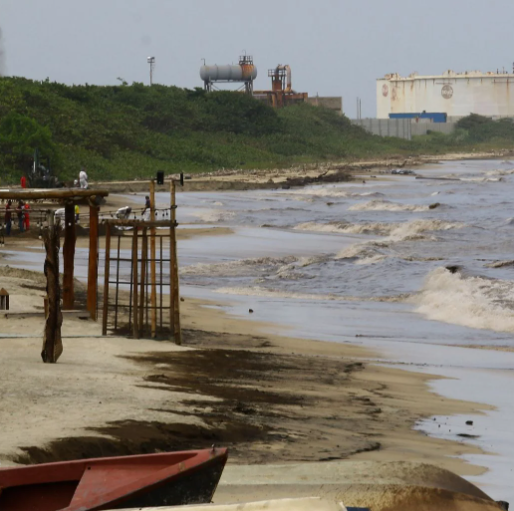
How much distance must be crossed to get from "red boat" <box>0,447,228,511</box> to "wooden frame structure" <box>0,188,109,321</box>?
9377 millimetres

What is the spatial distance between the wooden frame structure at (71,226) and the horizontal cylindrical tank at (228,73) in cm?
10019

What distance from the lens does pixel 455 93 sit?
14725cm

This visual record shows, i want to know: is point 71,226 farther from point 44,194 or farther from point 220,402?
point 220,402

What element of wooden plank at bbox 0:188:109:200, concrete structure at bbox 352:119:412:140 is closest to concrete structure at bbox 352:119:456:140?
concrete structure at bbox 352:119:412:140

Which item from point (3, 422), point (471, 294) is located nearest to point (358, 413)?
point (3, 422)

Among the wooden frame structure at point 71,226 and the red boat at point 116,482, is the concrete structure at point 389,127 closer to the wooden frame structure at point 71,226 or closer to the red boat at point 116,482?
the wooden frame structure at point 71,226

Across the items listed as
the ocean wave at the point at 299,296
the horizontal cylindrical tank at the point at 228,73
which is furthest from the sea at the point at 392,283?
the horizontal cylindrical tank at the point at 228,73

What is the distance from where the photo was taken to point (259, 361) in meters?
14.7

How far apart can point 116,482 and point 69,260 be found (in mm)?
11438

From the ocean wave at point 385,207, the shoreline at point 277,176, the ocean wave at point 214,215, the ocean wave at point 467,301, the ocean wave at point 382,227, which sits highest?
the shoreline at point 277,176

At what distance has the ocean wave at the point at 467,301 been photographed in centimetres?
2033

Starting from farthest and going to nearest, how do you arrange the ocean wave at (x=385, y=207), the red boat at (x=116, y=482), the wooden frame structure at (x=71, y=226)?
the ocean wave at (x=385, y=207)
the wooden frame structure at (x=71, y=226)
the red boat at (x=116, y=482)

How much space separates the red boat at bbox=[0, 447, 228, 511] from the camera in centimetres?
663

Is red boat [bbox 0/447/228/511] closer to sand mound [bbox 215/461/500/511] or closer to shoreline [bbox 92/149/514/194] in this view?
sand mound [bbox 215/461/500/511]
